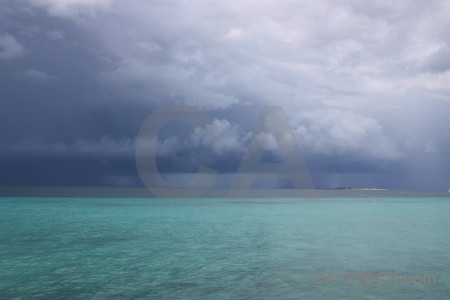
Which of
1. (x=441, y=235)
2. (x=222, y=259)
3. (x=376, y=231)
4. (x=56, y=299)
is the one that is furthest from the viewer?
(x=376, y=231)

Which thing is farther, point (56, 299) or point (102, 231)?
point (102, 231)

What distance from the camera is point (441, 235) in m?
25.6

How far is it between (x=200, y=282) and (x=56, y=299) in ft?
14.9

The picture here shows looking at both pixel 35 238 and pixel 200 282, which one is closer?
pixel 200 282

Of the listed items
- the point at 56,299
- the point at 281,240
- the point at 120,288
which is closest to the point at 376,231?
the point at 281,240

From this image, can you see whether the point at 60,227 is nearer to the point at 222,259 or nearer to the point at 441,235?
the point at 222,259

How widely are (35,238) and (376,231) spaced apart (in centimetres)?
2429

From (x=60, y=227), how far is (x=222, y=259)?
1804 cm

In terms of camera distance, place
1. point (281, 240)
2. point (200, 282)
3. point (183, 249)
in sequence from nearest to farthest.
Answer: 1. point (200, 282)
2. point (183, 249)
3. point (281, 240)

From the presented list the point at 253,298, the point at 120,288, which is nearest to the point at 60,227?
the point at 120,288

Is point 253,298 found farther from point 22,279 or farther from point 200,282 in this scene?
point 22,279

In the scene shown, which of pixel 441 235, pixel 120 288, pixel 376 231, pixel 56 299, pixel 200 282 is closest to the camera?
pixel 56 299

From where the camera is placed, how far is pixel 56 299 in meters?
10.5

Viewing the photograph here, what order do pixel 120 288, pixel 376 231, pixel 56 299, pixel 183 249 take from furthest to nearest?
1. pixel 376 231
2. pixel 183 249
3. pixel 120 288
4. pixel 56 299
